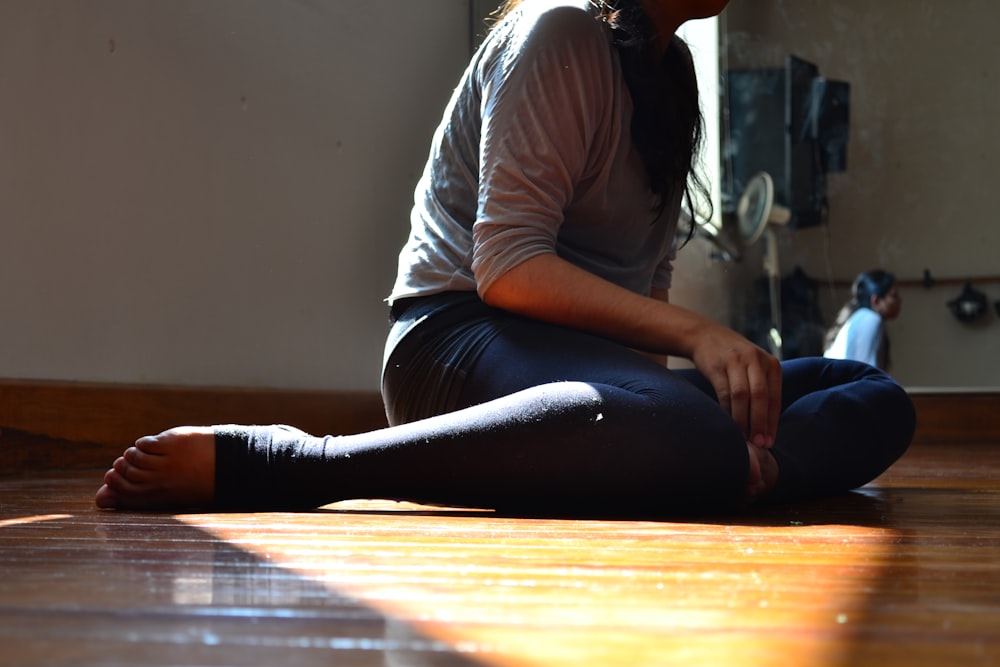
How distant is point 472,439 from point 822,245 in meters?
3.42

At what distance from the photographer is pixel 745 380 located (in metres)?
0.94

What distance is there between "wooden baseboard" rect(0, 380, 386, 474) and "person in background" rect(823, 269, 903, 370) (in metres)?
2.54

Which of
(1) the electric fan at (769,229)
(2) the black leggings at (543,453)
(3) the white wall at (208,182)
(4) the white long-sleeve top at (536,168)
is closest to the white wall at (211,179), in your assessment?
(3) the white wall at (208,182)

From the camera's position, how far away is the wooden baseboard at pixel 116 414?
147cm

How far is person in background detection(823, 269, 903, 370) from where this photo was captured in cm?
394

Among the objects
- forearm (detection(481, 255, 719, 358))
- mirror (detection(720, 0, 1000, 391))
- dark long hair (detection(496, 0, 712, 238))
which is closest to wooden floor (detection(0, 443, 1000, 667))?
forearm (detection(481, 255, 719, 358))

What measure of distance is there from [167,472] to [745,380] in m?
0.50

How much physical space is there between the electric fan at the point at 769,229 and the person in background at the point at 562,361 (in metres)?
2.79

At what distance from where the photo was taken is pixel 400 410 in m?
1.17

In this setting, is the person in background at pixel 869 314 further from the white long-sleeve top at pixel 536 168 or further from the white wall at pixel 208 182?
the white long-sleeve top at pixel 536 168

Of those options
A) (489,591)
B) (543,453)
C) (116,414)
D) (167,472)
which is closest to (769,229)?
(116,414)

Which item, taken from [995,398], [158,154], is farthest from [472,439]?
[995,398]

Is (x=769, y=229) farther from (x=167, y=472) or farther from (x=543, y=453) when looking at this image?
(x=167, y=472)

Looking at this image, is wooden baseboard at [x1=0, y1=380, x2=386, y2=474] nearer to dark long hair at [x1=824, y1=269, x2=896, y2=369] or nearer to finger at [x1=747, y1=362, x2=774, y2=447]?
finger at [x1=747, y1=362, x2=774, y2=447]
